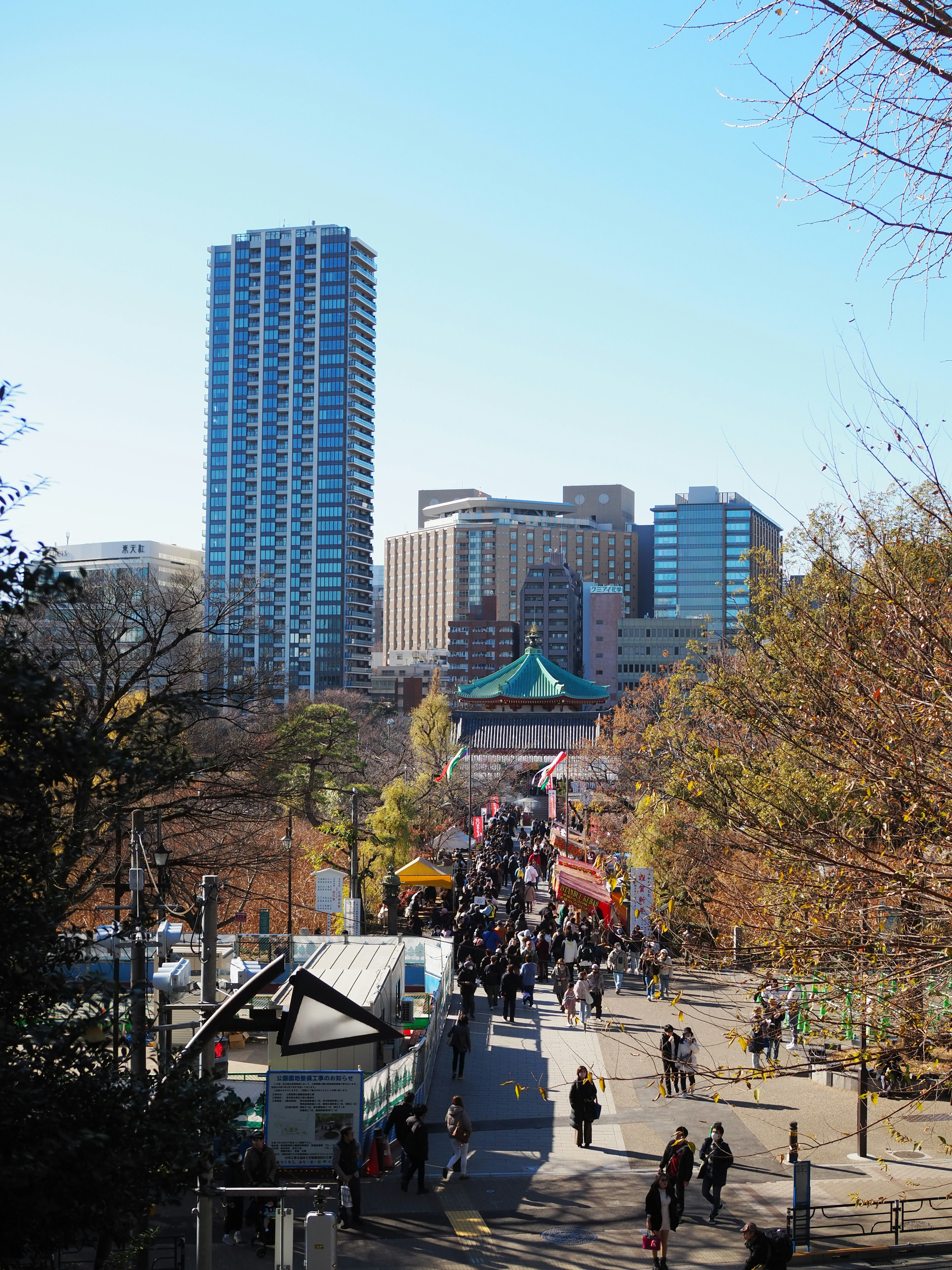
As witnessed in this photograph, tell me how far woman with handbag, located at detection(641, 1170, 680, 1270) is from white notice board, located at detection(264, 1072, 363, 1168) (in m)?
4.33

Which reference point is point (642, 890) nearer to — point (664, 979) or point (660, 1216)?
point (664, 979)

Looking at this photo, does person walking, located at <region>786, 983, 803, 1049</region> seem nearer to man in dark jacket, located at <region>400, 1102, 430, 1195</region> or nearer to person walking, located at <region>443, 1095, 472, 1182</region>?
person walking, located at <region>443, 1095, 472, 1182</region>

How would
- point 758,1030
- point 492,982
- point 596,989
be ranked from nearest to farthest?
point 758,1030
point 596,989
point 492,982

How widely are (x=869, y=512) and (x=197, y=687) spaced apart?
46.3 ft

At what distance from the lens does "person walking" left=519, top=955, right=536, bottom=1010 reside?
1016 inches

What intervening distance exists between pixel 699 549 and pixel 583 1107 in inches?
5798

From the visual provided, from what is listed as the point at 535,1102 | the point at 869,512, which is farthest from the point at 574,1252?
the point at 869,512

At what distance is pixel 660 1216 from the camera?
12500 mm

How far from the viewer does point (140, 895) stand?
47.9 feet

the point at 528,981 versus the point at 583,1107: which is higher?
the point at 583,1107

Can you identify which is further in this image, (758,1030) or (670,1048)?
(670,1048)

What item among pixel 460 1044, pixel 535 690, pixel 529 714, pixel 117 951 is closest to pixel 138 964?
pixel 117 951

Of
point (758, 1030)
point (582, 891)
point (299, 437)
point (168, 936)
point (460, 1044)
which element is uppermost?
point (299, 437)

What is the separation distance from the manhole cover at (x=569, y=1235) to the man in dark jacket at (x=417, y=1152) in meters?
2.08
